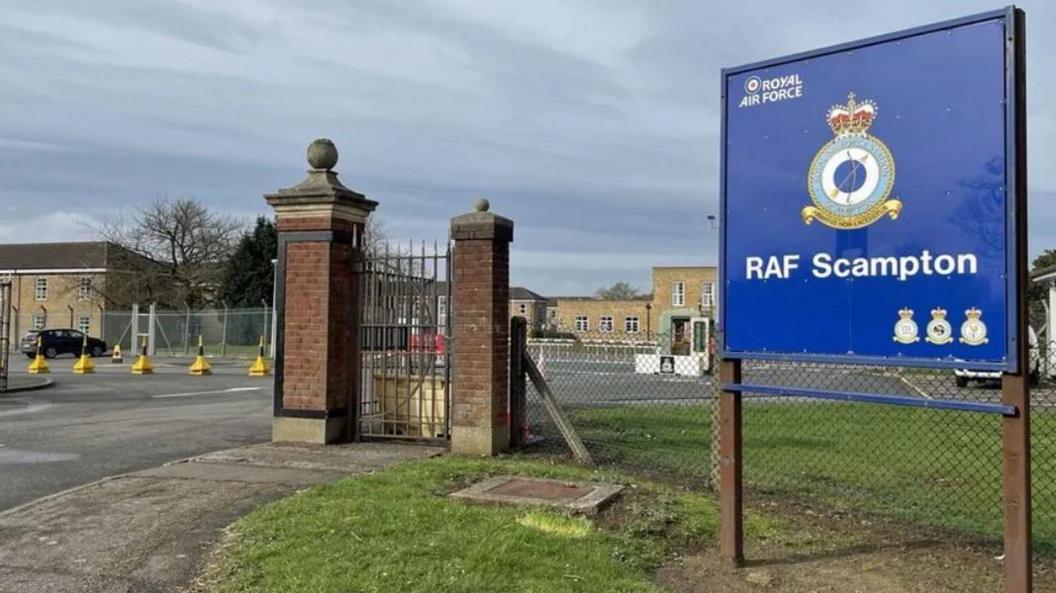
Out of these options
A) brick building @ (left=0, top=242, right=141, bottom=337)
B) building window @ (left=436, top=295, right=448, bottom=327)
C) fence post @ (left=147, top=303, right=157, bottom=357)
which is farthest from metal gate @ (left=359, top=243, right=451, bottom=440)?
brick building @ (left=0, top=242, right=141, bottom=337)

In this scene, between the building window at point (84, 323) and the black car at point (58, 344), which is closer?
the black car at point (58, 344)

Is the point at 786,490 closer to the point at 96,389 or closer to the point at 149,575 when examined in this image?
the point at 149,575

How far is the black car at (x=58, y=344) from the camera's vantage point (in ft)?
135

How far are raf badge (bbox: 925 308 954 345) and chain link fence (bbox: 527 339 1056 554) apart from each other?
0.73 meters

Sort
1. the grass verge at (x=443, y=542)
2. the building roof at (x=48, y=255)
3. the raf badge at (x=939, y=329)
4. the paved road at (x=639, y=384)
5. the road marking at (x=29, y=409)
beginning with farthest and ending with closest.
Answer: the building roof at (x=48, y=255)
the paved road at (x=639, y=384)
the road marking at (x=29, y=409)
the grass verge at (x=443, y=542)
the raf badge at (x=939, y=329)

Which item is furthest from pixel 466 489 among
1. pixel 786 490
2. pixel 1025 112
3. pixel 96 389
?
pixel 96 389

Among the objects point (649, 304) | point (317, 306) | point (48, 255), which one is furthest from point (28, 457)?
point (649, 304)

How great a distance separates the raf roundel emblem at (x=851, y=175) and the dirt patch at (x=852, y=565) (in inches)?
74.4

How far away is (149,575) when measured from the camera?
4.73 m

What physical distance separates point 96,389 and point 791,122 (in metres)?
18.9

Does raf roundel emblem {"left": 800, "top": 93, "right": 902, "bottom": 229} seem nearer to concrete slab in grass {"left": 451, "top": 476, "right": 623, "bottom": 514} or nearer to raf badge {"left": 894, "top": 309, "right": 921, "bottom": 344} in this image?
raf badge {"left": 894, "top": 309, "right": 921, "bottom": 344}

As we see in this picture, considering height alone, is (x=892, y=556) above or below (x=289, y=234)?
below

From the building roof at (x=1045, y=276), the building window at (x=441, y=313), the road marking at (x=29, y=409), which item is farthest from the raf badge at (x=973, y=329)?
the building roof at (x=1045, y=276)

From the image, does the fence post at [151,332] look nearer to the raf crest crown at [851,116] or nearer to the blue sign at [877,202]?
the blue sign at [877,202]
